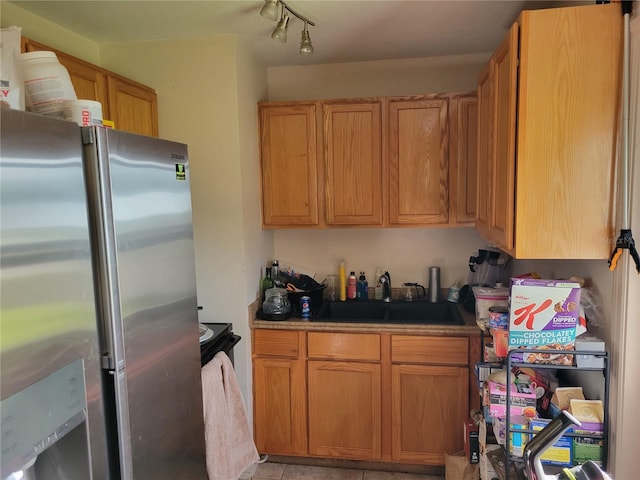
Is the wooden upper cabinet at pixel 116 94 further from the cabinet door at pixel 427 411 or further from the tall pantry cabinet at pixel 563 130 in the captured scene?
the cabinet door at pixel 427 411

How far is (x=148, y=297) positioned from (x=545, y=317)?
1.28 m

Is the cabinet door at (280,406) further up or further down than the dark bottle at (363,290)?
further down

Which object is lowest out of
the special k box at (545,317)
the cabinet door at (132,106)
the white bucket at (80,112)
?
the special k box at (545,317)

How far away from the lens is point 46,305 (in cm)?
96

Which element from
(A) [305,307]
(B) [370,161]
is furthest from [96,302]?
(B) [370,161]

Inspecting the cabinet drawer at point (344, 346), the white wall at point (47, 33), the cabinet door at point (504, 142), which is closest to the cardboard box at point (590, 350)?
the cabinet door at point (504, 142)

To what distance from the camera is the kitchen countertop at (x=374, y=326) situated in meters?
2.28

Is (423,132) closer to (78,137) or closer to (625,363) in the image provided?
(625,363)

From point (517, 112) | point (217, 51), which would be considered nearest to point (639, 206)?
point (517, 112)

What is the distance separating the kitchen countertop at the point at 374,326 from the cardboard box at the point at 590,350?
2.77ft

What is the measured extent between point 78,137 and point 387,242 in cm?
211

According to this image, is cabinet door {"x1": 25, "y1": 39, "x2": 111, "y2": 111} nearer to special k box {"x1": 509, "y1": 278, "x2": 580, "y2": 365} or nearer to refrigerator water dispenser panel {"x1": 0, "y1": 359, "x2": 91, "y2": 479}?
refrigerator water dispenser panel {"x1": 0, "y1": 359, "x2": 91, "y2": 479}

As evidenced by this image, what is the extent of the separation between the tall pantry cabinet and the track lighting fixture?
2.99 ft

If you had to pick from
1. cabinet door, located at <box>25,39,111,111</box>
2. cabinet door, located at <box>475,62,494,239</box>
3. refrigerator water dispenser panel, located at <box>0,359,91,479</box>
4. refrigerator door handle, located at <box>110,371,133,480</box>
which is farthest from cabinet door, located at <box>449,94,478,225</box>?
refrigerator water dispenser panel, located at <box>0,359,91,479</box>
